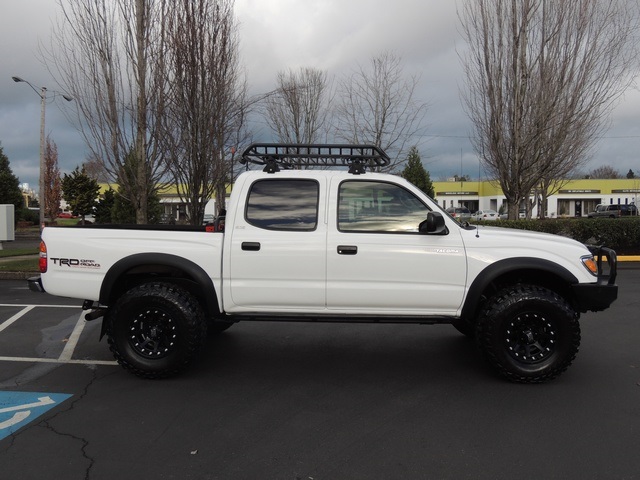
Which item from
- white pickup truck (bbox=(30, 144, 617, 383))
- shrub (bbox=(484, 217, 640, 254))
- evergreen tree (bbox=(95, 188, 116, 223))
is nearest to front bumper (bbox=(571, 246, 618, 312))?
white pickup truck (bbox=(30, 144, 617, 383))

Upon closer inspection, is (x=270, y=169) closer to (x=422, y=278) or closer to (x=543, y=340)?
(x=422, y=278)

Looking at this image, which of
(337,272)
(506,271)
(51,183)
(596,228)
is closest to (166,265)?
(337,272)

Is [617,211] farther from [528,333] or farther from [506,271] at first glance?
[506,271]

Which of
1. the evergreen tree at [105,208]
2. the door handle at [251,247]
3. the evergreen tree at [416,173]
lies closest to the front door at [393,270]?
the door handle at [251,247]

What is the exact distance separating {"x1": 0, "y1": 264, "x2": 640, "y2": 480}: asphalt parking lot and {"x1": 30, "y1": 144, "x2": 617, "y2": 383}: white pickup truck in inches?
18.3

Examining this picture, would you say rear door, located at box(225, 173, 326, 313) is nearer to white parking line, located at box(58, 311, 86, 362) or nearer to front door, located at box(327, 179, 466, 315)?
front door, located at box(327, 179, 466, 315)

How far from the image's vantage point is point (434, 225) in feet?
14.5

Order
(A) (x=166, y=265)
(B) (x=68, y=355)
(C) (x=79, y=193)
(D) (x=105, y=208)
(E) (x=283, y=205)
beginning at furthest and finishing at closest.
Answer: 1. (C) (x=79, y=193)
2. (D) (x=105, y=208)
3. (B) (x=68, y=355)
4. (E) (x=283, y=205)
5. (A) (x=166, y=265)

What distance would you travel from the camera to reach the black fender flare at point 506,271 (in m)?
4.47

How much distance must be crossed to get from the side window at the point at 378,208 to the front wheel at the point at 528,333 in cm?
107

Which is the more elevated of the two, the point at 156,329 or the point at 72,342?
the point at 156,329

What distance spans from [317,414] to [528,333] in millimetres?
2113

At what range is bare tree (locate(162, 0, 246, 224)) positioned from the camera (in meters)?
9.98

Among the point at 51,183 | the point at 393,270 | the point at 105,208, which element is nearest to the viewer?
the point at 393,270
